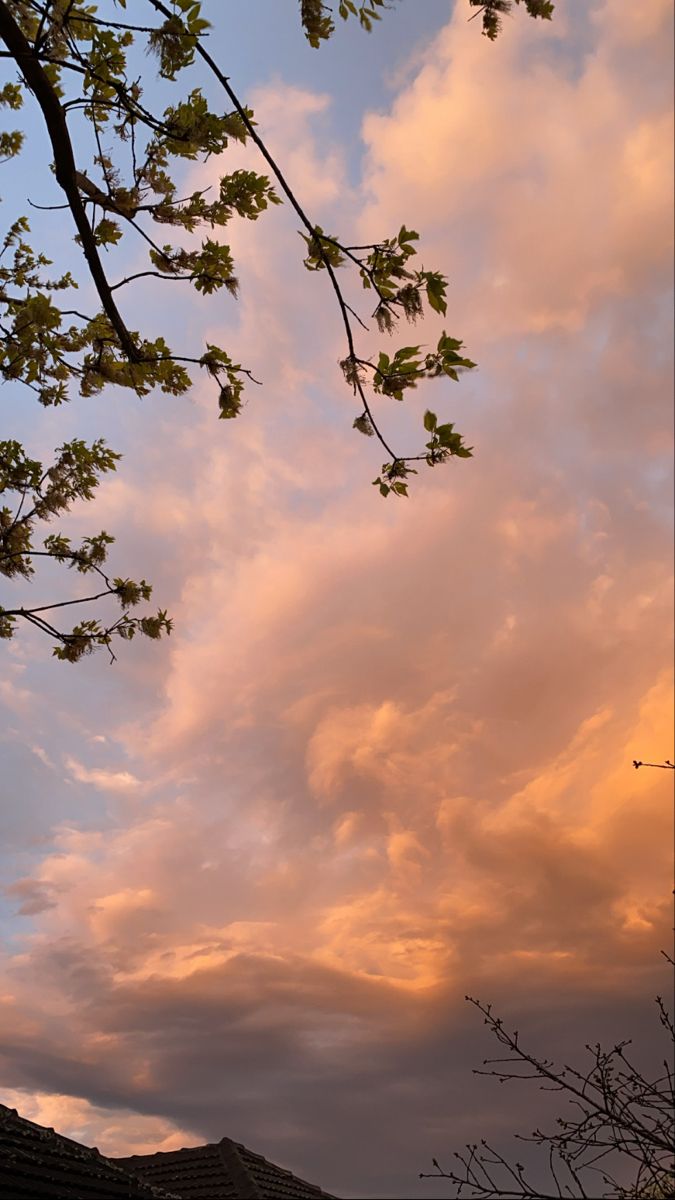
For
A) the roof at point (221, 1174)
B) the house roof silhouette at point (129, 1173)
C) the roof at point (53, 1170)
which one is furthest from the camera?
the roof at point (221, 1174)

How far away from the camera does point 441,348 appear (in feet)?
14.4

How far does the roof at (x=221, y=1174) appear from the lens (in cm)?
1111

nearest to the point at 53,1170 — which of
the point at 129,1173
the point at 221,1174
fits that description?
the point at 129,1173

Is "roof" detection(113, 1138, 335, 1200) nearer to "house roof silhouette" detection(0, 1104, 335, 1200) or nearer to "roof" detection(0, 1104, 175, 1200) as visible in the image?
"house roof silhouette" detection(0, 1104, 335, 1200)

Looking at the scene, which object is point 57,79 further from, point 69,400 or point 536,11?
point 536,11

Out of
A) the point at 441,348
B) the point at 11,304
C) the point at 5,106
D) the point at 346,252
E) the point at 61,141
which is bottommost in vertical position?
the point at 441,348

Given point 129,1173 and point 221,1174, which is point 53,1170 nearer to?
point 129,1173

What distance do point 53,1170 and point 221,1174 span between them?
12.7 feet

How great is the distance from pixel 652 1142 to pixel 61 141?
6118 millimetres

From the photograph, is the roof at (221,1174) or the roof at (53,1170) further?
the roof at (221,1174)

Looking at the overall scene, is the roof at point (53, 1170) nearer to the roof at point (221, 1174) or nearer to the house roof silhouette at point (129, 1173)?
the house roof silhouette at point (129, 1173)

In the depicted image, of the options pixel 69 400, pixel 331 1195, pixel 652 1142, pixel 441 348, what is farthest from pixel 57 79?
pixel 331 1195

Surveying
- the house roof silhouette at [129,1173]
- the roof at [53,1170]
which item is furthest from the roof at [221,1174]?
the roof at [53,1170]

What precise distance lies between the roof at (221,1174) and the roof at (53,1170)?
4.34 ft
